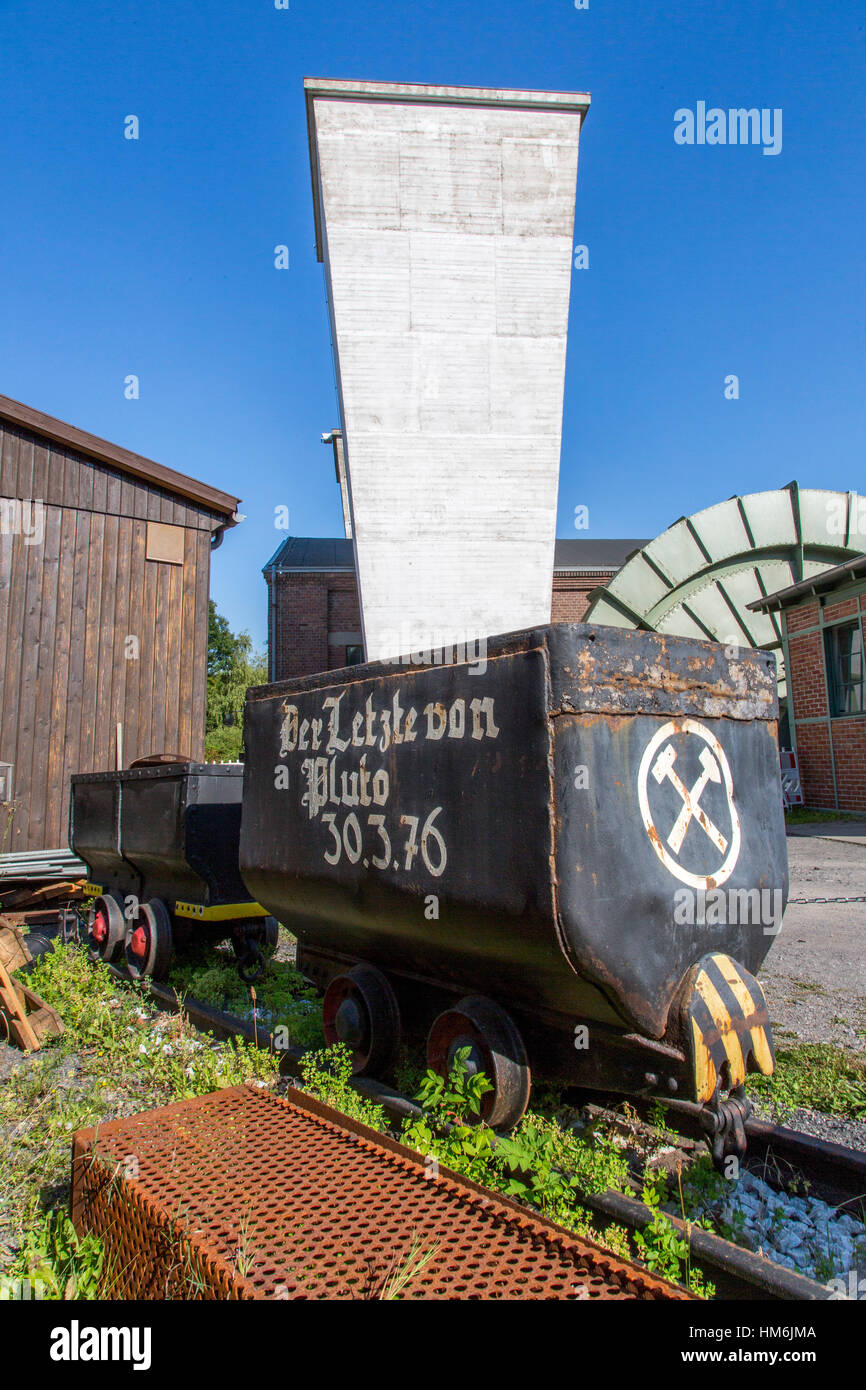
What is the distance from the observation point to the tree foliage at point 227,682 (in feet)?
110

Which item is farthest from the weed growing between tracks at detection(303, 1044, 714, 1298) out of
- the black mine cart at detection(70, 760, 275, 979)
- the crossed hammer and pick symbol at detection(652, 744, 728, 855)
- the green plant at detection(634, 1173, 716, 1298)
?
the black mine cart at detection(70, 760, 275, 979)

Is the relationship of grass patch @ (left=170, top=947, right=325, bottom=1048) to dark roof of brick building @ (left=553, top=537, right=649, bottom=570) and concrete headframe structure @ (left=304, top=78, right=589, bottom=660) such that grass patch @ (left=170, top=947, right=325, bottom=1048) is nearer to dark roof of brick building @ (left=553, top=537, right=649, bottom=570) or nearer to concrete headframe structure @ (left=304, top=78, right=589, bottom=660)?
concrete headframe structure @ (left=304, top=78, right=589, bottom=660)

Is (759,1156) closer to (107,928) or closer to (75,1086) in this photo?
(75,1086)

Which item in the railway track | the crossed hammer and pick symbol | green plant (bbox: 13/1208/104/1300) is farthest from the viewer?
the crossed hammer and pick symbol

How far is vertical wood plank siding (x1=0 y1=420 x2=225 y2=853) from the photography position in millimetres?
9547

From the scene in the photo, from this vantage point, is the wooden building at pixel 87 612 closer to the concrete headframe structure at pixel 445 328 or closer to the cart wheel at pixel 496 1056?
the concrete headframe structure at pixel 445 328

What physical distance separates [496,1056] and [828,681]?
→ 15.3 m

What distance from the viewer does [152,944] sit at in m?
6.21

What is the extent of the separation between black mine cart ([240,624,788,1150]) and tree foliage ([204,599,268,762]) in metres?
25.5

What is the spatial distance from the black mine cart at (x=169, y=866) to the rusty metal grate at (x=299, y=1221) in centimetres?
284

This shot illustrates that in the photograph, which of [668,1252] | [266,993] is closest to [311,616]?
[266,993]
